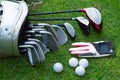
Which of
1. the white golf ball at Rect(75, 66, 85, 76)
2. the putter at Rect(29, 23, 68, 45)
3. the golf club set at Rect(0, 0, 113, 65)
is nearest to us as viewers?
the golf club set at Rect(0, 0, 113, 65)

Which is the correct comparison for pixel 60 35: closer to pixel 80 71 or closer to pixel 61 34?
pixel 61 34

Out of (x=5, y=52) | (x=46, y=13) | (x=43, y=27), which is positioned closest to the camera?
(x=5, y=52)

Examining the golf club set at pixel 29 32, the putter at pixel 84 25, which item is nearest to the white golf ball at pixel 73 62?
the golf club set at pixel 29 32

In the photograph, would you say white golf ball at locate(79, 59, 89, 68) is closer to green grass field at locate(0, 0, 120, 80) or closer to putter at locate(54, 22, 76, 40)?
green grass field at locate(0, 0, 120, 80)

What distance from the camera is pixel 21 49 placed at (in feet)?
8.03

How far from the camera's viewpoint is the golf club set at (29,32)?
7.65 ft

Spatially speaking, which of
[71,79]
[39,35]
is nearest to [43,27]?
[39,35]

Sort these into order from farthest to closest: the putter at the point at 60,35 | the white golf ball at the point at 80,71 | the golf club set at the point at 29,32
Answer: the putter at the point at 60,35 < the white golf ball at the point at 80,71 < the golf club set at the point at 29,32

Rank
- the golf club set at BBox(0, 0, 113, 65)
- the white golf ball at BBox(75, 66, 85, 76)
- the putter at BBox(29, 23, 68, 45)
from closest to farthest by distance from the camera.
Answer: the golf club set at BBox(0, 0, 113, 65) → the white golf ball at BBox(75, 66, 85, 76) → the putter at BBox(29, 23, 68, 45)

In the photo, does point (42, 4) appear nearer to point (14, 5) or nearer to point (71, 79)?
point (14, 5)

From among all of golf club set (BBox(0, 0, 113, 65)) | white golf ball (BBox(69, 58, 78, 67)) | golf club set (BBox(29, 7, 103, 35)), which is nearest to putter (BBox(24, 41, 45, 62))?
golf club set (BBox(0, 0, 113, 65))

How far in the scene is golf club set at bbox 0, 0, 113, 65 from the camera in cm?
233

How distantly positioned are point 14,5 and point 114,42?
84cm

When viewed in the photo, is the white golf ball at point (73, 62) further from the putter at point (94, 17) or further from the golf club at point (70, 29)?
the putter at point (94, 17)
